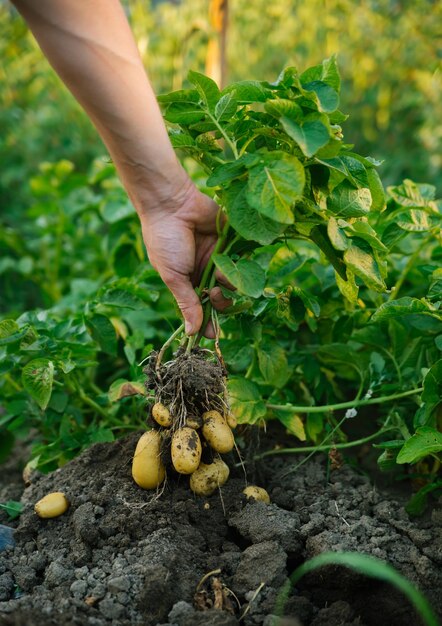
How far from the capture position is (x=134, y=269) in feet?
8.80

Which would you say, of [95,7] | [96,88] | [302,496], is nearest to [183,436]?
[302,496]

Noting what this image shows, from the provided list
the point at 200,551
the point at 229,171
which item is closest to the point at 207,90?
the point at 229,171

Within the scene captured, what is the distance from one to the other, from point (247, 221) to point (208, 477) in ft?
2.21

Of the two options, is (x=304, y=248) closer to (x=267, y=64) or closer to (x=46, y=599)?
(x=46, y=599)

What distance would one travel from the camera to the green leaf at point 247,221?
1526 millimetres

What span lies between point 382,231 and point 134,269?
3.42 ft

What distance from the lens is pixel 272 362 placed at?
1.96m

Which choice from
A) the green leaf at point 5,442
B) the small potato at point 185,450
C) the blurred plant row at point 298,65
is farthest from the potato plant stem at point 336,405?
the blurred plant row at point 298,65

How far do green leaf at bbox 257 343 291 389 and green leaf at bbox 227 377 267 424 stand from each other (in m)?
0.06

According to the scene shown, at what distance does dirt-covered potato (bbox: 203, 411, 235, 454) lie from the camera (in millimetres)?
1668

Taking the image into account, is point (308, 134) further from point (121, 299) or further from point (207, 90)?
point (121, 299)

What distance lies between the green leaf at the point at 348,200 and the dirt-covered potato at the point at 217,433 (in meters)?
0.60

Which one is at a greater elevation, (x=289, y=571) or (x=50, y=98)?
(x=50, y=98)

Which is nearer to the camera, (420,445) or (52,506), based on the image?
(420,445)
